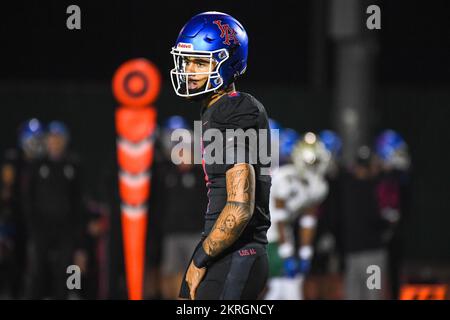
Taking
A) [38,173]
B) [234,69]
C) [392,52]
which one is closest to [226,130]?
[234,69]

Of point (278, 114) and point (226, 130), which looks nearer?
point (226, 130)

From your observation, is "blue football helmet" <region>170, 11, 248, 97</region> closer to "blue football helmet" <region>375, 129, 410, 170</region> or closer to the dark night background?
"blue football helmet" <region>375, 129, 410, 170</region>

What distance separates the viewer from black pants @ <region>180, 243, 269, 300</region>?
5.28m

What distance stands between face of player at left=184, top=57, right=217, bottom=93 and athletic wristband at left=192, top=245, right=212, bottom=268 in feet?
2.61

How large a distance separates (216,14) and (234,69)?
288mm

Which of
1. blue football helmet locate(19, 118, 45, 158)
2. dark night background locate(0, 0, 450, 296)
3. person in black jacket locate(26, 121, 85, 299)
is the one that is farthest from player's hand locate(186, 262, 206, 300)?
dark night background locate(0, 0, 450, 296)

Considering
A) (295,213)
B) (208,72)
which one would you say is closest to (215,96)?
(208,72)

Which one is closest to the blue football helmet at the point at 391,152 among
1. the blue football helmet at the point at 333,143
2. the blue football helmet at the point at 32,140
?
the blue football helmet at the point at 333,143

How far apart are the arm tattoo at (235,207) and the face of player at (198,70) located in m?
0.52

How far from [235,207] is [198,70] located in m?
0.77

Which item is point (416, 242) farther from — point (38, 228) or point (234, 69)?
point (234, 69)

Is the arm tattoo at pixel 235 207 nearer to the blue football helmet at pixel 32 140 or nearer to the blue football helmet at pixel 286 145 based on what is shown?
the blue football helmet at pixel 286 145

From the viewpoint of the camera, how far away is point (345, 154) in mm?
14281

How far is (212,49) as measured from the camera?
546 centimetres
